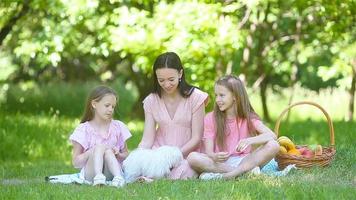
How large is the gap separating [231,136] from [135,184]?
1.17 m

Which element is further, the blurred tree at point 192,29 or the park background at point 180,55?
the blurred tree at point 192,29

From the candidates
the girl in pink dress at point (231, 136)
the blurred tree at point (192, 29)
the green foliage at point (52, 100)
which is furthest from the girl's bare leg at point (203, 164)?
the green foliage at point (52, 100)

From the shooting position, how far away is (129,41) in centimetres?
945

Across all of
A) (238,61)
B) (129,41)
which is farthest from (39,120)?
(238,61)

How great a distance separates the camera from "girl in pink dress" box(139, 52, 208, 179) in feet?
22.1

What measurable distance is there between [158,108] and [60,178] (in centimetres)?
112

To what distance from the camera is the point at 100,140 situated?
6.56 m

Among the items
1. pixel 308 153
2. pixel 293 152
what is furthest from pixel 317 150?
pixel 293 152

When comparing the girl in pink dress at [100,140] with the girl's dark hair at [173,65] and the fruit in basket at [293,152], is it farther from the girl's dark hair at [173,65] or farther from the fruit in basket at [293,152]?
the fruit in basket at [293,152]

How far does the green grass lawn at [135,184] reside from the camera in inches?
207

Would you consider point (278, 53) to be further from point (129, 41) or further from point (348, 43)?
point (129, 41)

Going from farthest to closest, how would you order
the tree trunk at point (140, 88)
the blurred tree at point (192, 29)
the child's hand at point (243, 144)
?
the tree trunk at point (140, 88), the blurred tree at point (192, 29), the child's hand at point (243, 144)

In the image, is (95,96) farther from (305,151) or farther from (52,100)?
(52,100)

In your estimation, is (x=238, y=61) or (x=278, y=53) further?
(x=278, y=53)
